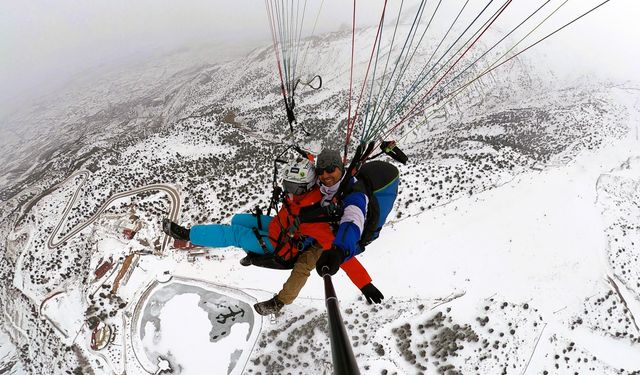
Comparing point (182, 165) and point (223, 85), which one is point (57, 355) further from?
point (223, 85)

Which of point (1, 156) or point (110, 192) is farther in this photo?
point (1, 156)

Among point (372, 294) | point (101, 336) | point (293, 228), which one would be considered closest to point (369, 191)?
point (293, 228)

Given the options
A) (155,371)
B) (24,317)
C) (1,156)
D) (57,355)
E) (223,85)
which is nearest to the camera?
(155,371)

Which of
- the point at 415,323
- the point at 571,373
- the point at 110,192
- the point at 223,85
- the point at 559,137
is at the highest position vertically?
the point at 223,85

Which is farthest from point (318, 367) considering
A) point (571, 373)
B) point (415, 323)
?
point (571, 373)

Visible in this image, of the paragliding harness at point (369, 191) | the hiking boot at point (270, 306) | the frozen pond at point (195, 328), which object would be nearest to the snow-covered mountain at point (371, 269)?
the frozen pond at point (195, 328)

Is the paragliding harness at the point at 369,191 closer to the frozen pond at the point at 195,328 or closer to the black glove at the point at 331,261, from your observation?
the black glove at the point at 331,261
